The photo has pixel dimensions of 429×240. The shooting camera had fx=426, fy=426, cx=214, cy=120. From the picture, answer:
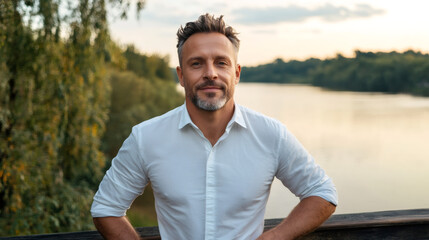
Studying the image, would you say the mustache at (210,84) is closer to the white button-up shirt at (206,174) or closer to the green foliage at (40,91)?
the white button-up shirt at (206,174)

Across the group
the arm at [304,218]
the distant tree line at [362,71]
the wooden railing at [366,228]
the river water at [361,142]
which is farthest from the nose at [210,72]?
the distant tree line at [362,71]

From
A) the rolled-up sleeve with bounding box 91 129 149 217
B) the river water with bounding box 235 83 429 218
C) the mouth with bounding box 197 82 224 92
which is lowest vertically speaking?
the river water with bounding box 235 83 429 218

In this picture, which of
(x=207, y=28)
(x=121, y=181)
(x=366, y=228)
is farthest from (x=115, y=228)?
(x=366, y=228)

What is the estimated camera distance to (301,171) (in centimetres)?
124

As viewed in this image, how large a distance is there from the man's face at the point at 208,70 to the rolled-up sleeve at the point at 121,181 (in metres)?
0.23

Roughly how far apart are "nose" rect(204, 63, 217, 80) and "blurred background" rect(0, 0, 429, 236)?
195 millimetres

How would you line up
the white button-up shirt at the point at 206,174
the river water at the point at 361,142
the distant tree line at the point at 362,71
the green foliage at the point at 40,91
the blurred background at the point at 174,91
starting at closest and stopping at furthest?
the white button-up shirt at the point at 206,174 → the green foliage at the point at 40,91 → the blurred background at the point at 174,91 → the river water at the point at 361,142 → the distant tree line at the point at 362,71

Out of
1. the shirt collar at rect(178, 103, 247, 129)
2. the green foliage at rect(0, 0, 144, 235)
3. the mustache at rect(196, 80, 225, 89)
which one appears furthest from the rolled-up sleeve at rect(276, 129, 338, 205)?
the green foliage at rect(0, 0, 144, 235)

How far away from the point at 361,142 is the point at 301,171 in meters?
25.6

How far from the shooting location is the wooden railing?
149 cm

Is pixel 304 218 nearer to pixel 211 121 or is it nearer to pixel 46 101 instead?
pixel 211 121

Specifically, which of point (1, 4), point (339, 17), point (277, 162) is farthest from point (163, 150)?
point (339, 17)

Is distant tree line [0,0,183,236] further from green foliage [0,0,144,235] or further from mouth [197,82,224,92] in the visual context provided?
mouth [197,82,224,92]

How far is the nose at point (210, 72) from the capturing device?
121 cm
